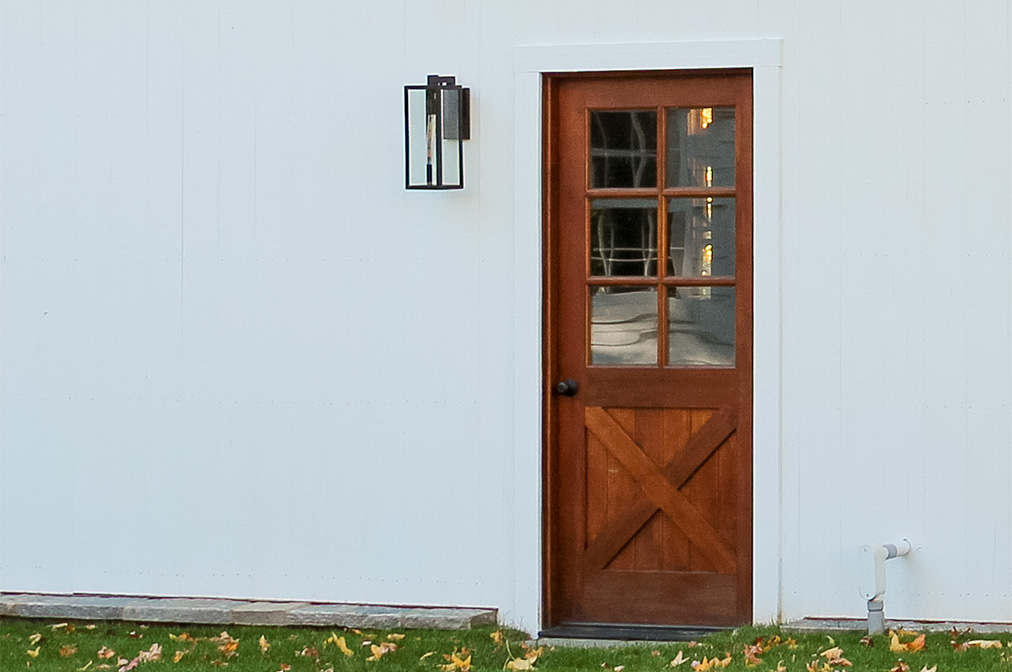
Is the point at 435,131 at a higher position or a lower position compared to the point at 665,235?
higher

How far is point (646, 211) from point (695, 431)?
2.86 ft

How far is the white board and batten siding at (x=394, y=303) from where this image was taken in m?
6.09

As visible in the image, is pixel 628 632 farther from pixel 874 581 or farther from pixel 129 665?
pixel 129 665

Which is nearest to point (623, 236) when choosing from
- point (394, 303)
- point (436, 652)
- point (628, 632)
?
point (394, 303)

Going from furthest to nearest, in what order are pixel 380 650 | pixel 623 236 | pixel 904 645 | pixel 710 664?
pixel 623 236 < pixel 380 650 < pixel 904 645 < pixel 710 664

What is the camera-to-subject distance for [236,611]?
6430 mm

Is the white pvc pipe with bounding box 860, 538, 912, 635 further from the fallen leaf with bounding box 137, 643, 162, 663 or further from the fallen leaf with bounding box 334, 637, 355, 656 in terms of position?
the fallen leaf with bounding box 137, 643, 162, 663

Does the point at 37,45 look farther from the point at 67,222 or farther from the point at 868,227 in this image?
the point at 868,227

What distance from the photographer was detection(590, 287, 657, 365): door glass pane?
6.38 m

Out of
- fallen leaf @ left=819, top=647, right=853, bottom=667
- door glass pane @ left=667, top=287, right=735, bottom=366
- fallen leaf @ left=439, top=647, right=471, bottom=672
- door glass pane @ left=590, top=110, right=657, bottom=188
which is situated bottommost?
fallen leaf @ left=439, top=647, right=471, bottom=672

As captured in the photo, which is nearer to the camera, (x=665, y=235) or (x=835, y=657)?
(x=835, y=657)

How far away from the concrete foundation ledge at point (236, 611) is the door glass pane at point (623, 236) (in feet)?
4.72

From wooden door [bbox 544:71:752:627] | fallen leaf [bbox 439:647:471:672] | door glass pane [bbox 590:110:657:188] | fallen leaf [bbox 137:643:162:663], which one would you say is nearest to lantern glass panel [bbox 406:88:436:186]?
wooden door [bbox 544:71:752:627]

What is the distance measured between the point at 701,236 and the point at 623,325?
0.46 meters
